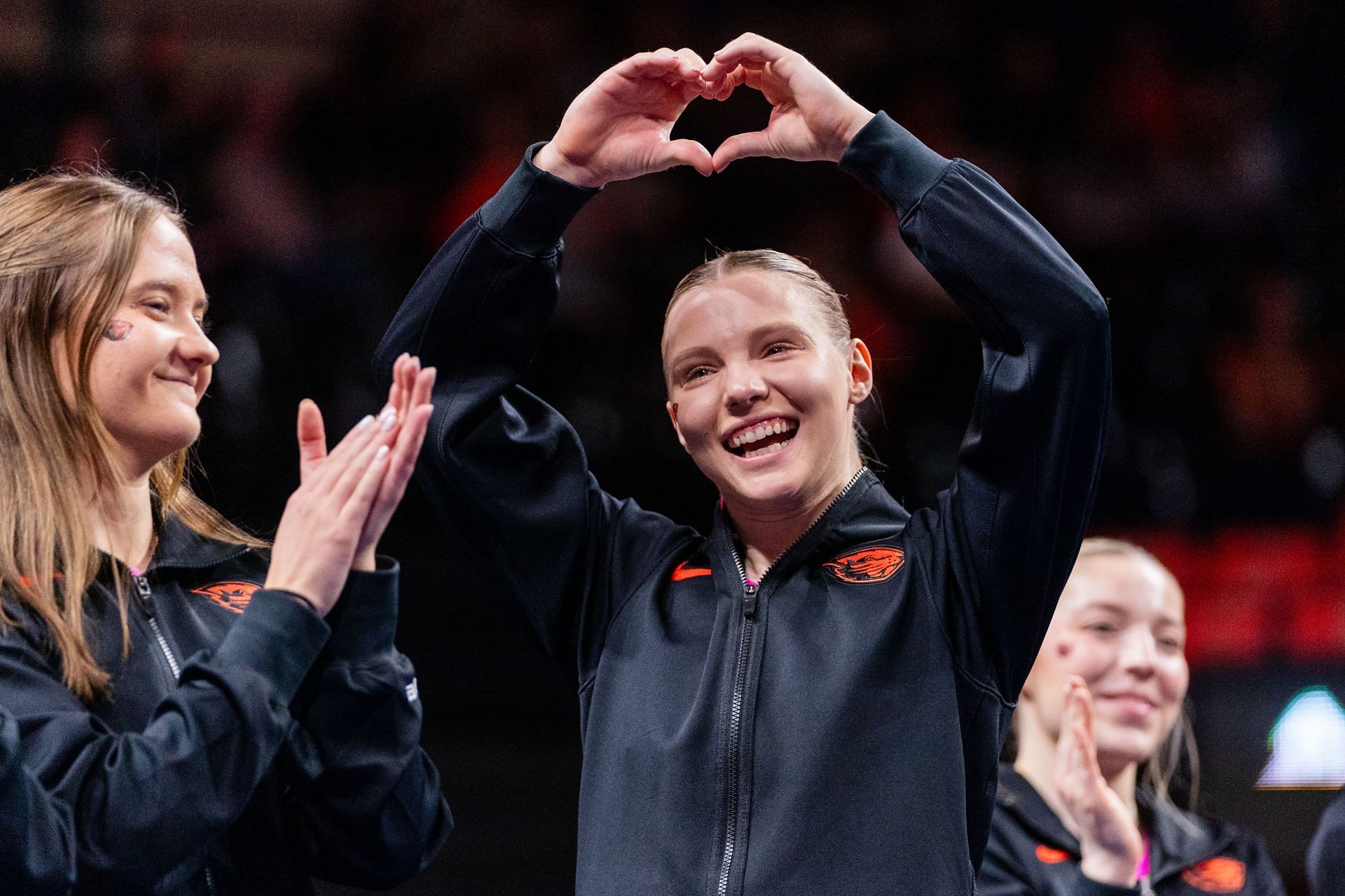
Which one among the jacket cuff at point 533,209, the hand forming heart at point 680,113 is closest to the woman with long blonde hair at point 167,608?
the jacket cuff at point 533,209

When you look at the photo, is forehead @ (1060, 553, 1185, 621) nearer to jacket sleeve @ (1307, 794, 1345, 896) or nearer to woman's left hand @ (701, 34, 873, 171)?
jacket sleeve @ (1307, 794, 1345, 896)

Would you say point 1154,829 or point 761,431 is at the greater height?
point 761,431

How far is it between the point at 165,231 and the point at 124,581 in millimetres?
498

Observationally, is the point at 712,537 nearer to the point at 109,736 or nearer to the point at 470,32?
the point at 109,736

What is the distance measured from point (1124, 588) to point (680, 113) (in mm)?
1402

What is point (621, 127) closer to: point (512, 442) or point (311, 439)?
point (512, 442)

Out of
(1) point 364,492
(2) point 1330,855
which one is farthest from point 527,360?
(2) point 1330,855

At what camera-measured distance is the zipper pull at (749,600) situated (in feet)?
6.53

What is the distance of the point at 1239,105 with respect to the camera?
6898mm

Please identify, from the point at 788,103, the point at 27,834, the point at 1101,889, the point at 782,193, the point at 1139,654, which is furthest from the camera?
the point at 782,193

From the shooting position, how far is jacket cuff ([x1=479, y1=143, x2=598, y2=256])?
2.11m

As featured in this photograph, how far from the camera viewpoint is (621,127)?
2129 millimetres

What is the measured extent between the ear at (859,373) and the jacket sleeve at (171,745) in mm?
876

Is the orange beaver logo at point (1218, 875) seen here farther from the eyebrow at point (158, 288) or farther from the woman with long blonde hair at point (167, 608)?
the eyebrow at point (158, 288)
